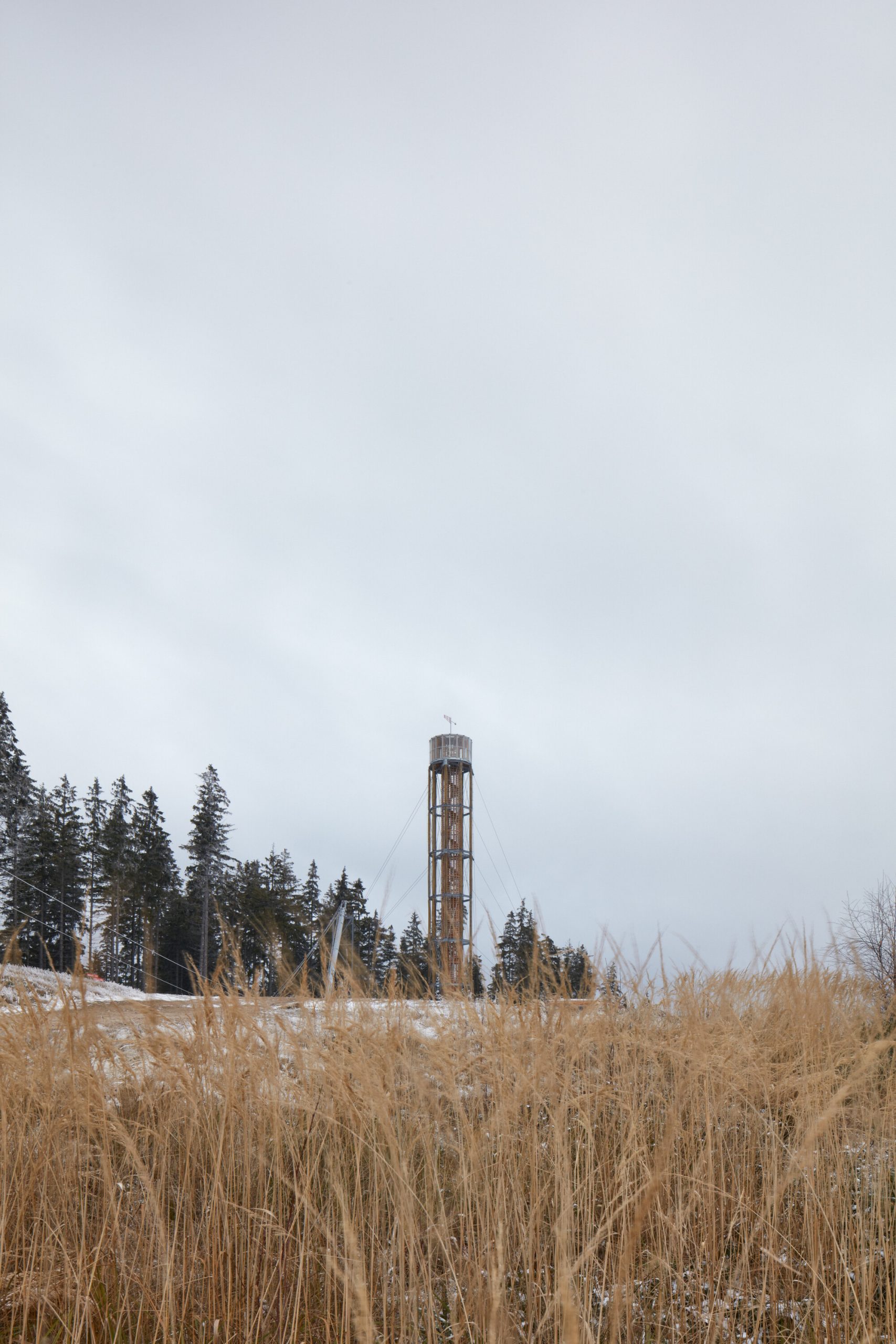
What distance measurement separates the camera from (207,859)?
3130cm

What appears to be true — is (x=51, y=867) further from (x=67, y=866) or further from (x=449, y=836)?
(x=449, y=836)

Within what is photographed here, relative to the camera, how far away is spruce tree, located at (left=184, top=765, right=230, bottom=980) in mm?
30328

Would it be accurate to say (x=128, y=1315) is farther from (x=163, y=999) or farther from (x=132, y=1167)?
(x=163, y=999)

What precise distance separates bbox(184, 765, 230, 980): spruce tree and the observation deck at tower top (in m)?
16.4

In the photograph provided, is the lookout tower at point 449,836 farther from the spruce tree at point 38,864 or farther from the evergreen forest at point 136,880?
the spruce tree at point 38,864

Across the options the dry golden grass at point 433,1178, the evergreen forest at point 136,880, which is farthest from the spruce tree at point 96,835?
the dry golden grass at point 433,1178

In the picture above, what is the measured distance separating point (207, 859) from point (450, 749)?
18.1 metres

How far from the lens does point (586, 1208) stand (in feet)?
9.45

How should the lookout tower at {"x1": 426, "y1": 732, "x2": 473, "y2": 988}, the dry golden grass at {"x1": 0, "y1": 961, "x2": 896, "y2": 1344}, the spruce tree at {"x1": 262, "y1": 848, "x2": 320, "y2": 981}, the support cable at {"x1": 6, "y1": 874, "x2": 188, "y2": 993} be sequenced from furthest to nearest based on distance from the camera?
1. the spruce tree at {"x1": 262, "y1": 848, "x2": 320, "y2": 981}
2. the lookout tower at {"x1": 426, "y1": 732, "x2": 473, "y2": 988}
3. the support cable at {"x1": 6, "y1": 874, "x2": 188, "y2": 993}
4. the dry golden grass at {"x1": 0, "y1": 961, "x2": 896, "y2": 1344}

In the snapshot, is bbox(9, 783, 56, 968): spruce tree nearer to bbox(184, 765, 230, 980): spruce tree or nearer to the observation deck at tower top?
bbox(184, 765, 230, 980): spruce tree

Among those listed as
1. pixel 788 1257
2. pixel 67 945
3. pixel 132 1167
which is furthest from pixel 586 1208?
pixel 67 945

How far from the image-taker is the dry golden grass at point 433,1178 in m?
2.45

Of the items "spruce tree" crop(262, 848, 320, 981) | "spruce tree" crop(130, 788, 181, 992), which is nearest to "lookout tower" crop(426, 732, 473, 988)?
"spruce tree" crop(262, 848, 320, 981)

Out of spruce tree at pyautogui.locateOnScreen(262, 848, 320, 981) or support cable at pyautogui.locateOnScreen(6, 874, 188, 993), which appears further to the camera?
spruce tree at pyautogui.locateOnScreen(262, 848, 320, 981)
